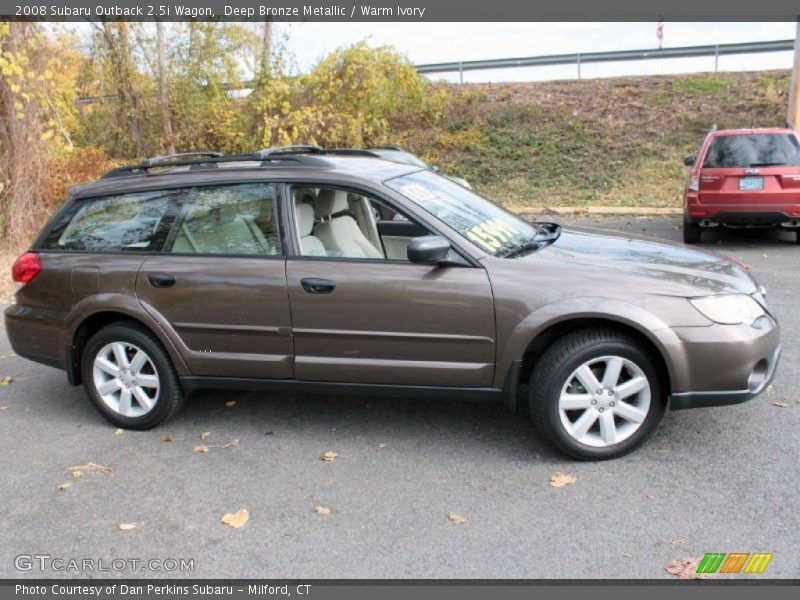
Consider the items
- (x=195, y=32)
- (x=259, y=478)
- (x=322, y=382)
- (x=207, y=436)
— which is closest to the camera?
(x=259, y=478)

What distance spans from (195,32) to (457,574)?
58.6 ft

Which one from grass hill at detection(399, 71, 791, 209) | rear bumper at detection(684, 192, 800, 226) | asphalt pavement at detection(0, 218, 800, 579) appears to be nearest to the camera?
asphalt pavement at detection(0, 218, 800, 579)

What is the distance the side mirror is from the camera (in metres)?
3.99

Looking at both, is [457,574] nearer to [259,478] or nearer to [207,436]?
[259,478]

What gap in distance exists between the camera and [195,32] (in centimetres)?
1852

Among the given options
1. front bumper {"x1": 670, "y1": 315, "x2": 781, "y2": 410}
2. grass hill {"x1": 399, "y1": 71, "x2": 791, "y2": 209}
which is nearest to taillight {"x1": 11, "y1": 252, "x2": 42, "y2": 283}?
front bumper {"x1": 670, "y1": 315, "x2": 781, "y2": 410}

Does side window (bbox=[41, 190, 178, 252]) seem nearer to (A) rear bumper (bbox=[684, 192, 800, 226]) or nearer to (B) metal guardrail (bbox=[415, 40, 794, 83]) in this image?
(A) rear bumper (bbox=[684, 192, 800, 226])

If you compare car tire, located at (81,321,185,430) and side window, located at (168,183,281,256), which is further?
car tire, located at (81,321,185,430)

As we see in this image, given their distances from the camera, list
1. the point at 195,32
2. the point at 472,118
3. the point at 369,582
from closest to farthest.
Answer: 1. the point at 369,582
2. the point at 195,32
3. the point at 472,118

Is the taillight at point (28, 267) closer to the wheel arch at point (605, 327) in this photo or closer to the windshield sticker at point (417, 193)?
the windshield sticker at point (417, 193)

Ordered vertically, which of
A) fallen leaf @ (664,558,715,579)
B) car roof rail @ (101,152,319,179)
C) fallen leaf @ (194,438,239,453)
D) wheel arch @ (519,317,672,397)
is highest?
car roof rail @ (101,152,319,179)

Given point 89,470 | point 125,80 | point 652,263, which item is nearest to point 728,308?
point 652,263

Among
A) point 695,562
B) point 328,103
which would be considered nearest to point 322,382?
point 695,562

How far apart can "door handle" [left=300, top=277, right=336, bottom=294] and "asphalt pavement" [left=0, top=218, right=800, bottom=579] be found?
3.04 ft
